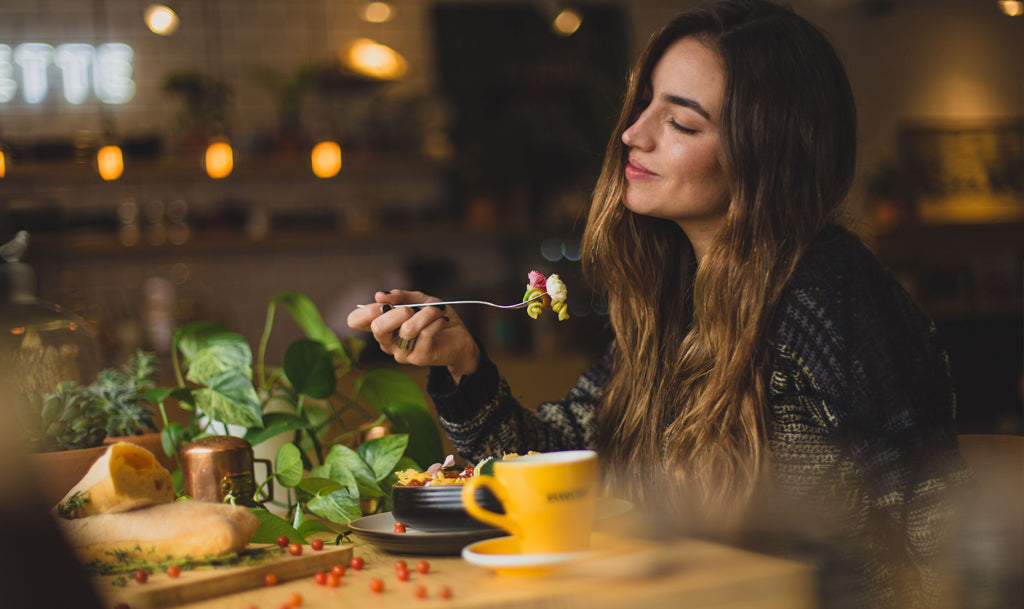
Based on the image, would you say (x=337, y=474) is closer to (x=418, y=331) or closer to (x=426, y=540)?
(x=418, y=331)

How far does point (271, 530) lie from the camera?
0.87 metres

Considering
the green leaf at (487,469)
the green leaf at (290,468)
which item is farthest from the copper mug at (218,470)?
the green leaf at (487,469)

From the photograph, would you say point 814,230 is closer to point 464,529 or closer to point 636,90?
point 636,90

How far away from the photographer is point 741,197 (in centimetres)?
133

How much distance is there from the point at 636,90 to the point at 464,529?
86 cm

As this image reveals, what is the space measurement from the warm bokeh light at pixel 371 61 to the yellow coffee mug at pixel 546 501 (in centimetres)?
391

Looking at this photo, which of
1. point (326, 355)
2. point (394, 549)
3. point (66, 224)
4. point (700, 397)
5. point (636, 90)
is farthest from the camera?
point (66, 224)

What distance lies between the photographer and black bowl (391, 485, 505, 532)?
32.4 inches

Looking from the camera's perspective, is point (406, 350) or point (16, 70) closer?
point (406, 350)

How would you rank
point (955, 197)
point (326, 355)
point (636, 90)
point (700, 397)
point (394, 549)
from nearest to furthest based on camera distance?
point (394, 549)
point (326, 355)
point (700, 397)
point (636, 90)
point (955, 197)

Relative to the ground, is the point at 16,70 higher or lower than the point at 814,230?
higher

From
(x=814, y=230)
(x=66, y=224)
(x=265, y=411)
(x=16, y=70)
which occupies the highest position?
(x=16, y=70)

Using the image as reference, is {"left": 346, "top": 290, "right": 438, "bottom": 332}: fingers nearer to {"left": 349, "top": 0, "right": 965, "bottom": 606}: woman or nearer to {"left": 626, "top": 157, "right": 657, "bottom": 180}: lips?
{"left": 349, "top": 0, "right": 965, "bottom": 606}: woman

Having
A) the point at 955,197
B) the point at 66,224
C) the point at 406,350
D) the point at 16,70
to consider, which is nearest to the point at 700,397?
the point at 406,350
